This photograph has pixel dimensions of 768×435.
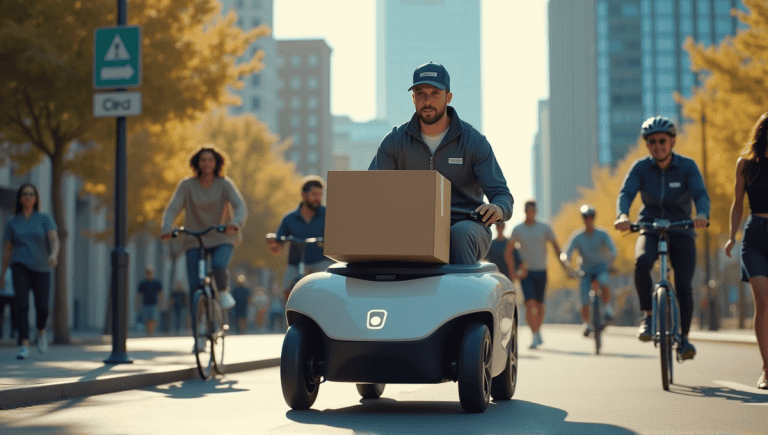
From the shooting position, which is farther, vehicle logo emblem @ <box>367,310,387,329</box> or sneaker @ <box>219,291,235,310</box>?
sneaker @ <box>219,291,235,310</box>

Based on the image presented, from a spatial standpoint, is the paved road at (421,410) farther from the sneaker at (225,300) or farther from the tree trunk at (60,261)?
the tree trunk at (60,261)

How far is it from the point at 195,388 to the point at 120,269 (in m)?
2.52

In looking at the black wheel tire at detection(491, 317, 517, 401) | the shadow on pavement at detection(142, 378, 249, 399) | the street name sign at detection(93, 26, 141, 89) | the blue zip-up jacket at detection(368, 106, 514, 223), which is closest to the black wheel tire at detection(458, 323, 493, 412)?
the black wheel tire at detection(491, 317, 517, 401)

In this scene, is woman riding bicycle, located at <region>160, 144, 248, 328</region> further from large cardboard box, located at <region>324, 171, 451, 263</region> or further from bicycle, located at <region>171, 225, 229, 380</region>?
large cardboard box, located at <region>324, 171, 451, 263</region>

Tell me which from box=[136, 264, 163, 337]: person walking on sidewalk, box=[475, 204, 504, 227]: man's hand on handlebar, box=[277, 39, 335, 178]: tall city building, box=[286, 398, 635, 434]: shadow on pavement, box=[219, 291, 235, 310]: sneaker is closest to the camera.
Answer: box=[286, 398, 635, 434]: shadow on pavement

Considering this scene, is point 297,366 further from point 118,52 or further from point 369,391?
point 118,52

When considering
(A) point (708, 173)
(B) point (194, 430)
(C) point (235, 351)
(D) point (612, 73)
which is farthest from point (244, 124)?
(D) point (612, 73)

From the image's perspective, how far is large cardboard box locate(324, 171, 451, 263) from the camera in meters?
6.49

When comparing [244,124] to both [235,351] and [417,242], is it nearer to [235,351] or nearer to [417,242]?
[235,351]

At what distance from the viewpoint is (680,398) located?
7672 millimetres

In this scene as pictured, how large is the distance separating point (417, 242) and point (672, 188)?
3489mm

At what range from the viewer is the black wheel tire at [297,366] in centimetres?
634

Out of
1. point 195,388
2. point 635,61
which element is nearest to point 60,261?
point 195,388

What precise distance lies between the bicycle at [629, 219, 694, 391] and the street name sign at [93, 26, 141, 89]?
5.23m
